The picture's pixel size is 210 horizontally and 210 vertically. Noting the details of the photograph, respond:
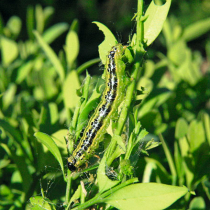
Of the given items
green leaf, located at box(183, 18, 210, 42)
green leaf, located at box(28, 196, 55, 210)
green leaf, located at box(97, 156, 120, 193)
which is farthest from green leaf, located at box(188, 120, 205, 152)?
green leaf, located at box(183, 18, 210, 42)

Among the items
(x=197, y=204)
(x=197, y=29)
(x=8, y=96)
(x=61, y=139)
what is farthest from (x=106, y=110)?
(x=197, y=29)

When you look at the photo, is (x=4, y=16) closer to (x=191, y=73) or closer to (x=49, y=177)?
(x=191, y=73)

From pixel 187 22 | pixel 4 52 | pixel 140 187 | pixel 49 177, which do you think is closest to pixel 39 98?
pixel 4 52

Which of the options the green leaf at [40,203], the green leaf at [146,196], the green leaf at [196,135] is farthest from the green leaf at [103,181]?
the green leaf at [196,135]

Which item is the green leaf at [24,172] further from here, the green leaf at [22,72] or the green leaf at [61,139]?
the green leaf at [22,72]

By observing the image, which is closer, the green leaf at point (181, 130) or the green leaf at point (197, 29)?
the green leaf at point (181, 130)

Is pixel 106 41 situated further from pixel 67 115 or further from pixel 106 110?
pixel 67 115

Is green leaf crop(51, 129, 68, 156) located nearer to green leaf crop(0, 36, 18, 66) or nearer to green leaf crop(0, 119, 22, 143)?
green leaf crop(0, 119, 22, 143)
